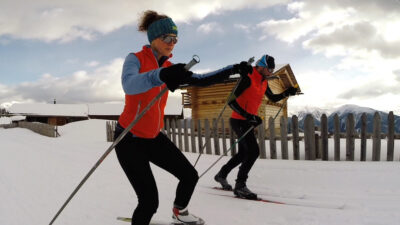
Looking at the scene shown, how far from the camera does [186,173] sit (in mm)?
2631

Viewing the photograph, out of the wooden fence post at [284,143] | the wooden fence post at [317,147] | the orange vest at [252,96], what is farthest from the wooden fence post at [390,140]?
the orange vest at [252,96]

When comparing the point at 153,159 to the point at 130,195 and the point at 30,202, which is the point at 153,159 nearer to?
the point at 130,195

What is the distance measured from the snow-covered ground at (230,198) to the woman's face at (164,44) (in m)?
1.82

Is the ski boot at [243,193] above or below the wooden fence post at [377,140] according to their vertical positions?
below

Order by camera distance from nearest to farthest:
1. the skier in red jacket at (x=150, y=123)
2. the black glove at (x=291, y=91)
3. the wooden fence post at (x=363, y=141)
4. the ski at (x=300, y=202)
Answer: the skier in red jacket at (x=150, y=123) < the ski at (x=300, y=202) < the black glove at (x=291, y=91) < the wooden fence post at (x=363, y=141)

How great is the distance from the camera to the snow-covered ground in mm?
3213

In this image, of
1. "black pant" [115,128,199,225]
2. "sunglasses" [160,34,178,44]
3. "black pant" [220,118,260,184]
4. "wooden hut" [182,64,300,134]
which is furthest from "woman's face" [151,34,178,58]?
"wooden hut" [182,64,300,134]

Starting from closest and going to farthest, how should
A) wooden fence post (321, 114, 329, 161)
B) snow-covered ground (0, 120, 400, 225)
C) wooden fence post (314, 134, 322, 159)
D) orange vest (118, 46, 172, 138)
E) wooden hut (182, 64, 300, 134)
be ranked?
orange vest (118, 46, 172, 138), snow-covered ground (0, 120, 400, 225), wooden fence post (321, 114, 329, 161), wooden fence post (314, 134, 322, 159), wooden hut (182, 64, 300, 134)

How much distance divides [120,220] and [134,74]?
6.08 ft

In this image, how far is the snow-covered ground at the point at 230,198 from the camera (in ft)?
10.5

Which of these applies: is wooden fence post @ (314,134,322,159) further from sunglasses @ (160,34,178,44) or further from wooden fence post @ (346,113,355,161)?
sunglasses @ (160,34,178,44)

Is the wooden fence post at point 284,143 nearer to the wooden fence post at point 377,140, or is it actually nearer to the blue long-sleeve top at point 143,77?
the wooden fence post at point 377,140

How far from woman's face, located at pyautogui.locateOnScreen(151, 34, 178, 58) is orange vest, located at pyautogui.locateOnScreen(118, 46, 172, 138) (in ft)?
0.30

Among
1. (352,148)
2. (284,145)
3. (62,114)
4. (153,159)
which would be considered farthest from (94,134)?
(62,114)
